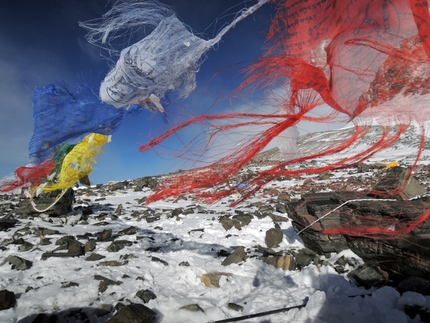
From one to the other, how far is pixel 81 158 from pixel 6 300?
3.33 meters

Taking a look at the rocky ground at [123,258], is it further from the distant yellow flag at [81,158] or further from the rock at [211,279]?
the distant yellow flag at [81,158]

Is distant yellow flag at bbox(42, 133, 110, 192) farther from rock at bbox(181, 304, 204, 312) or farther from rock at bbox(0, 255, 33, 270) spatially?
rock at bbox(181, 304, 204, 312)

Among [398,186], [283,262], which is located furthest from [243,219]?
[398,186]

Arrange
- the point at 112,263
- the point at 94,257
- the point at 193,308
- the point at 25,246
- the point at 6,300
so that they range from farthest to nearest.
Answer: the point at 25,246, the point at 94,257, the point at 112,263, the point at 193,308, the point at 6,300

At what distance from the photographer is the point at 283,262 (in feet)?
12.9


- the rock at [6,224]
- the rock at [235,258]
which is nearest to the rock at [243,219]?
the rock at [235,258]

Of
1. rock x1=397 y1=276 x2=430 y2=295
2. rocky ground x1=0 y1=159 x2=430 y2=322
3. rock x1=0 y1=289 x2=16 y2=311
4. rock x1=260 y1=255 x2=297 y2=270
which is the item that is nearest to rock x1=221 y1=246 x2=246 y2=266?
rocky ground x1=0 y1=159 x2=430 y2=322

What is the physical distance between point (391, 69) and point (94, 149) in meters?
5.38

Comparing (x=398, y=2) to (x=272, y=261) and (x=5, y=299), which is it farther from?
(x=5, y=299)

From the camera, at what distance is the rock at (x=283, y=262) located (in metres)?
3.86

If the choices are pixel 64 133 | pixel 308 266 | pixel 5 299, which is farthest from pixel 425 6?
pixel 64 133

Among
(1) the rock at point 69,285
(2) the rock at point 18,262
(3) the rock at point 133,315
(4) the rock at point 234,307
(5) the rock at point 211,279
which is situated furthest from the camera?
(2) the rock at point 18,262

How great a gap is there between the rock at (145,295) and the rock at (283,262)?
191 cm

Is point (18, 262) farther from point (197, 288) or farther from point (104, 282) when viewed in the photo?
point (197, 288)
